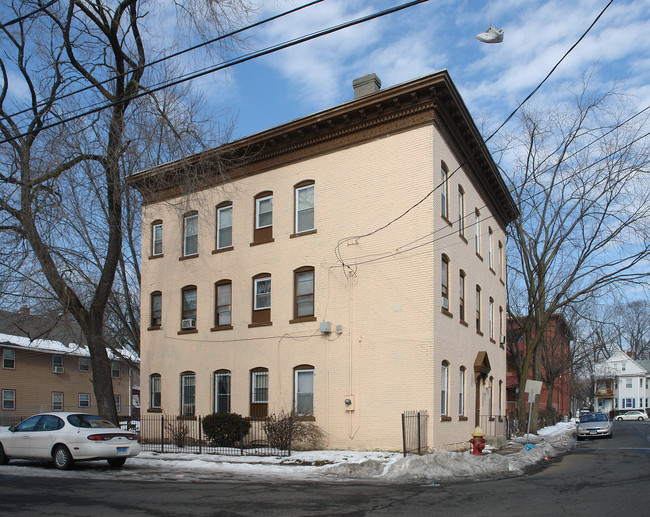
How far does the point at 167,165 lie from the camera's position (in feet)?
73.2

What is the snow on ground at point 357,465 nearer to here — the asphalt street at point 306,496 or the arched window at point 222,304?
the asphalt street at point 306,496

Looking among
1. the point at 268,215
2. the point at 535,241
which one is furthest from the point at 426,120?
the point at 535,241

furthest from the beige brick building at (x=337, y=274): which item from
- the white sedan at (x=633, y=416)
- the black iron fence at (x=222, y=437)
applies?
the white sedan at (x=633, y=416)

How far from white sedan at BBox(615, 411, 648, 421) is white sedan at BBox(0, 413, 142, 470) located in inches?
3273

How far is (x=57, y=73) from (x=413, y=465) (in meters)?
17.1

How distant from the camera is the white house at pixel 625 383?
9638 centimetres

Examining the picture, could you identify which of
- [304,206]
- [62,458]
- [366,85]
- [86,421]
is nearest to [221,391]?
[304,206]

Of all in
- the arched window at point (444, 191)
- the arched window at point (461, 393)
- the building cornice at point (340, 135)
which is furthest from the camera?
the arched window at point (461, 393)

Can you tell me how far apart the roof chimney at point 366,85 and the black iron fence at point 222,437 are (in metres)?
11.8

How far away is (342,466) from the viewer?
51.5 ft

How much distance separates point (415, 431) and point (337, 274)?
18.6 feet

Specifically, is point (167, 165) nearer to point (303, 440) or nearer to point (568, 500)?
point (303, 440)

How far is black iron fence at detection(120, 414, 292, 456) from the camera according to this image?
62.6ft

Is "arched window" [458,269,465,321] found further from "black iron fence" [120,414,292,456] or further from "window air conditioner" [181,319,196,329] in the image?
"window air conditioner" [181,319,196,329]
